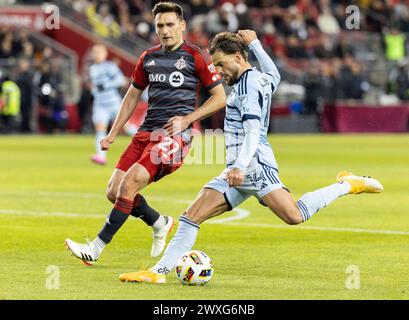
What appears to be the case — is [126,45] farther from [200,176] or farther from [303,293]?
[303,293]

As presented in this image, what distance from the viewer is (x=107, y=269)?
35.5 feet

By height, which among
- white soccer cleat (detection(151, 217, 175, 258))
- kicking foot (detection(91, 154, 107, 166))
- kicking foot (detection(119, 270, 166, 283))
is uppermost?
kicking foot (detection(91, 154, 107, 166))

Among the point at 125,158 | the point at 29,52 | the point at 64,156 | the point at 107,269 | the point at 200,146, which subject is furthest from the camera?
the point at 29,52

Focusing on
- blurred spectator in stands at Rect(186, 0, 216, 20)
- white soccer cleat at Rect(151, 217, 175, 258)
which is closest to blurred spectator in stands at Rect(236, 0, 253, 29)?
blurred spectator in stands at Rect(186, 0, 216, 20)

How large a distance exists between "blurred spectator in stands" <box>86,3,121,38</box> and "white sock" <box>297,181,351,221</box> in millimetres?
31555

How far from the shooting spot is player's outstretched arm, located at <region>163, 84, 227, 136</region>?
11008 millimetres

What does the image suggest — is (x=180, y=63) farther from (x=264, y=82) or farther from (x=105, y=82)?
(x=105, y=82)

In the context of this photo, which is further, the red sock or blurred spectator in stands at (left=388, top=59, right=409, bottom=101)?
blurred spectator in stands at (left=388, top=59, right=409, bottom=101)

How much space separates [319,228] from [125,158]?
357cm

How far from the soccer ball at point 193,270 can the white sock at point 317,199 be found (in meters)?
0.99

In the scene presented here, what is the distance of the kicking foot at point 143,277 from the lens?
32.6ft

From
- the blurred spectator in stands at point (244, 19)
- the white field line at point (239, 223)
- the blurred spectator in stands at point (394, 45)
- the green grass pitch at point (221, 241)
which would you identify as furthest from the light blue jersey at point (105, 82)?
the blurred spectator in stands at point (394, 45)

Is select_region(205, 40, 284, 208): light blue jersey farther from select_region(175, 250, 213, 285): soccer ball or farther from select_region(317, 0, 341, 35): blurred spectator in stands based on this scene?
select_region(317, 0, 341, 35): blurred spectator in stands
